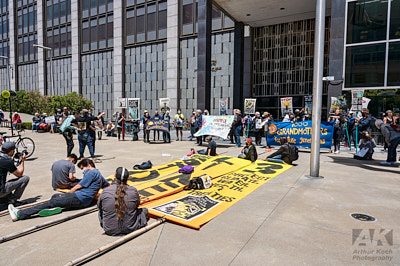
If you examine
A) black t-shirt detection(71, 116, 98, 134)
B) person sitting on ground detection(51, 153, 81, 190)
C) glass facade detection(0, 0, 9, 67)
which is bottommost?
person sitting on ground detection(51, 153, 81, 190)

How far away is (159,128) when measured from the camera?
15.7 metres

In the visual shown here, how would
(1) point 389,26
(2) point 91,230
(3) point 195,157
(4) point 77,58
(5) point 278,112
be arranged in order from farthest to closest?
(4) point 77,58
(5) point 278,112
(1) point 389,26
(3) point 195,157
(2) point 91,230

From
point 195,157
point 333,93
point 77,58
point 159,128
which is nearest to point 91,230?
point 195,157

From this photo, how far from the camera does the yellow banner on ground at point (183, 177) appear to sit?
18.5 ft

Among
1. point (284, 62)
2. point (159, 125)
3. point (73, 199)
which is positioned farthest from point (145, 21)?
point (73, 199)

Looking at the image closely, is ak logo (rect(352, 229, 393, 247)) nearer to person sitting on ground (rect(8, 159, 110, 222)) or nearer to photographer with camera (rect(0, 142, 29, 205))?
person sitting on ground (rect(8, 159, 110, 222))

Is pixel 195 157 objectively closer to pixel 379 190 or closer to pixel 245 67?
pixel 379 190

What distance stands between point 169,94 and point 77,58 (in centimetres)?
1633

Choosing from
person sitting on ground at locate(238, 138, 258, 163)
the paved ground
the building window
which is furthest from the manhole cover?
the building window

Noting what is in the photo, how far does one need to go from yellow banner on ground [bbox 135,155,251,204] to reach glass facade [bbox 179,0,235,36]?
64.7 ft

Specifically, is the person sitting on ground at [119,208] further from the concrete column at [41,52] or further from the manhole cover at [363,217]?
the concrete column at [41,52]

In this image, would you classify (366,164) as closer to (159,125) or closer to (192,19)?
(159,125)

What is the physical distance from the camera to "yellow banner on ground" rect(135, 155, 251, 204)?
5.64 metres

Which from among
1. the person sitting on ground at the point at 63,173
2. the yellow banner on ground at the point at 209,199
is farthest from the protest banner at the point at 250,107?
the person sitting on ground at the point at 63,173
